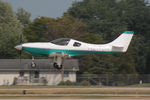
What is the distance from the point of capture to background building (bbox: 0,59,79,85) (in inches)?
1737

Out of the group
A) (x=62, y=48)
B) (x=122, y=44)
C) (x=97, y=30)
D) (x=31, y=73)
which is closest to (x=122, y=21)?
(x=97, y=30)

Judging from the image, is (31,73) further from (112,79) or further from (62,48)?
(62,48)

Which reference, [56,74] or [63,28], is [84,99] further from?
[63,28]

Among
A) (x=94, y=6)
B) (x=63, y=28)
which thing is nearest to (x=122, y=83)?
Result: (x=63, y=28)

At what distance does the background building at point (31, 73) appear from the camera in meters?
44.1

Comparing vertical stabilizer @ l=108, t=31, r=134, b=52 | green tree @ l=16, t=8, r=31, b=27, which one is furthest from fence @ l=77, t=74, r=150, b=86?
green tree @ l=16, t=8, r=31, b=27

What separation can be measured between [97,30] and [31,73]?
2900 centimetres

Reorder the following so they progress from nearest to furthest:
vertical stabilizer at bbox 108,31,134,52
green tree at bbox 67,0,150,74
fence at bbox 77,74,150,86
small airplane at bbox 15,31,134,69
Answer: small airplane at bbox 15,31,134,69 < vertical stabilizer at bbox 108,31,134,52 < fence at bbox 77,74,150,86 < green tree at bbox 67,0,150,74

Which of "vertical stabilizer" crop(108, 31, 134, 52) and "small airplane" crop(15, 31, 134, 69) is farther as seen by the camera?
"vertical stabilizer" crop(108, 31, 134, 52)

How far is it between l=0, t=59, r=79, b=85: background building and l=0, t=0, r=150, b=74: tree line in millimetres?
3308

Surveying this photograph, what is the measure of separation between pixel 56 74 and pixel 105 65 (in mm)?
7540

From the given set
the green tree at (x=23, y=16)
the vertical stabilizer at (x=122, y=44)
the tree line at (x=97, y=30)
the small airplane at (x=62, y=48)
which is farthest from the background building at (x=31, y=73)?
the green tree at (x=23, y=16)

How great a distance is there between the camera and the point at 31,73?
149ft

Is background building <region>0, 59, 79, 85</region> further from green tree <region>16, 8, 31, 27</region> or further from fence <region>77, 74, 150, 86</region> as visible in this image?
green tree <region>16, 8, 31, 27</region>
